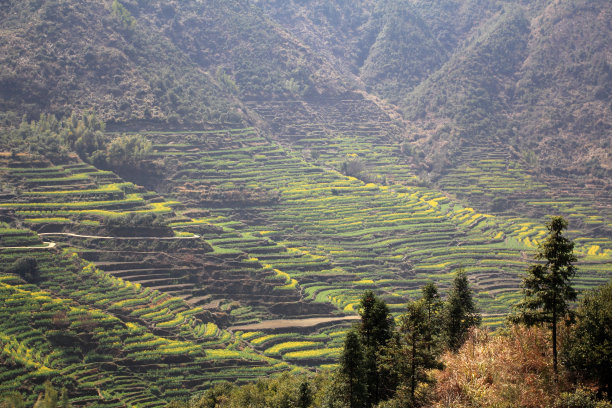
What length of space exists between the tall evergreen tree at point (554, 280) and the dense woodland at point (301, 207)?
92mm

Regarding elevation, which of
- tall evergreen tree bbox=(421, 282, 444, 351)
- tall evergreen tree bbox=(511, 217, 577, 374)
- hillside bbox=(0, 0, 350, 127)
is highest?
hillside bbox=(0, 0, 350, 127)

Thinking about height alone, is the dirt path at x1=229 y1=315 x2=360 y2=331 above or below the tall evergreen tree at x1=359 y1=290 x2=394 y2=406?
below

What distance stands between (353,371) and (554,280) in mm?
8768

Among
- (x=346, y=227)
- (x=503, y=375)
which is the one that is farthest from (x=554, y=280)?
(x=346, y=227)

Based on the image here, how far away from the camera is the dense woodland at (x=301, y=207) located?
73.2 ft

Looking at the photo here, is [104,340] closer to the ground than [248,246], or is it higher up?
closer to the ground

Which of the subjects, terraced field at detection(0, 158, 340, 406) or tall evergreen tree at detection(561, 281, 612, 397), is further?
terraced field at detection(0, 158, 340, 406)

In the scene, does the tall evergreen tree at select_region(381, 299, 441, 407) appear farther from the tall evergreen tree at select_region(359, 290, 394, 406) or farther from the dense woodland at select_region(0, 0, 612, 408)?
the tall evergreen tree at select_region(359, 290, 394, 406)

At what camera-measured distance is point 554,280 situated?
18.1 m

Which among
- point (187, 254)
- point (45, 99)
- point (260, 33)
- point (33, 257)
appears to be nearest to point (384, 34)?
point (260, 33)

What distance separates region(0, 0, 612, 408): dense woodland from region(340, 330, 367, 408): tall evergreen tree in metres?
0.09

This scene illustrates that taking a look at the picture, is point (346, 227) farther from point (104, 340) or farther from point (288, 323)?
point (104, 340)

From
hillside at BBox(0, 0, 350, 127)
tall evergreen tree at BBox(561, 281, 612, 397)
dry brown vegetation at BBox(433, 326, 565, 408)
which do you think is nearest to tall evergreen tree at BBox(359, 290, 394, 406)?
dry brown vegetation at BBox(433, 326, 565, 408)

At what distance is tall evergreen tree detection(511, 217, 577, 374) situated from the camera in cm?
1802
